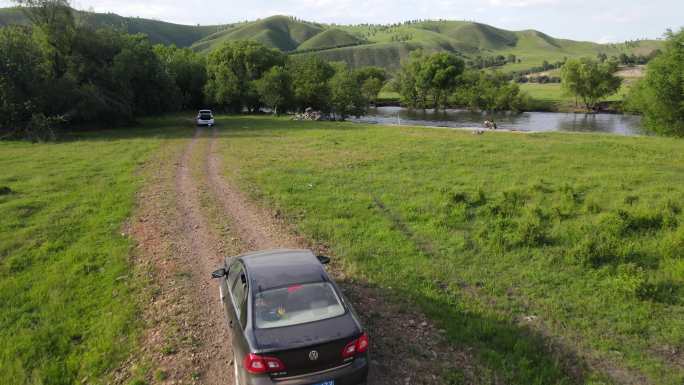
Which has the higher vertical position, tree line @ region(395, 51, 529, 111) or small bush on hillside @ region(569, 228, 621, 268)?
tree line @ region(395, 51, 529, 111)

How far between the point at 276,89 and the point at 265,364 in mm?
61885

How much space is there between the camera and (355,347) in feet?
19.9

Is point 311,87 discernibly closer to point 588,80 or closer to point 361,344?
point 588,80

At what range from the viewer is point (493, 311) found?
30.1 feet

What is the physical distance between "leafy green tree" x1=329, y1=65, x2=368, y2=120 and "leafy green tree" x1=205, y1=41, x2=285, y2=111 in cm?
1259

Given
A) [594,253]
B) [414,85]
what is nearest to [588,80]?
[414,85]

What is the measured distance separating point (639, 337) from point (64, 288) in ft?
40.0

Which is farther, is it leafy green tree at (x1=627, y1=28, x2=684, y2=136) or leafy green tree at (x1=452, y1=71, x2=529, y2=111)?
leafy green tree at (x1=452, y1=71, x2=529, y2=111)

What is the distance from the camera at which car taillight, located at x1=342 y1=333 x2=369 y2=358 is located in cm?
600

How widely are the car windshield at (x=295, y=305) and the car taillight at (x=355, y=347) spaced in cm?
48

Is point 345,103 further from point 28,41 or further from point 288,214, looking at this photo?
point 288,214

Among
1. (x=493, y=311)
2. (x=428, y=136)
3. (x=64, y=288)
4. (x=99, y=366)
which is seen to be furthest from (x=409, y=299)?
(x=428, y=136)

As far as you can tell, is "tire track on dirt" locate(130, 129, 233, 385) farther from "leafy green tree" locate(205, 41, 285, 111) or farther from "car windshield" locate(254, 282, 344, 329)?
"leafy green tree" locate(205, 41, 285, 111)

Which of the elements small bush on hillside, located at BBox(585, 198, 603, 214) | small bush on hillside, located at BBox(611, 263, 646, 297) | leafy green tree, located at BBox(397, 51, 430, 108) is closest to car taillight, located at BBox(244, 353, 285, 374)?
small bush on hillside, located at BBox(611, 263, 646, 297)
